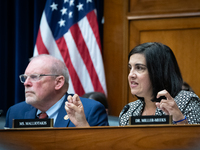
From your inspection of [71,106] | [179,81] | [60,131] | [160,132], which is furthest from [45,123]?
[179,81]

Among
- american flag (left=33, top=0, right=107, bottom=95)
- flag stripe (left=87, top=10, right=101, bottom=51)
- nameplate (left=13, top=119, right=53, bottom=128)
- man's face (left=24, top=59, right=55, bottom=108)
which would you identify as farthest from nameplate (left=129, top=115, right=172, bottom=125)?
flag stripe (left=87, top=10, right=101, bottom=51)

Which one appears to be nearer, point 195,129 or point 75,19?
point 195,129

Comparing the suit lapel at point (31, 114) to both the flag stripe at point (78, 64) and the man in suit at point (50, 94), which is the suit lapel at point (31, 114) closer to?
the man in suit at point (50, 94)

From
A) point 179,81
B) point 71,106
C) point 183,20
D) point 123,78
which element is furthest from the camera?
point 123,78

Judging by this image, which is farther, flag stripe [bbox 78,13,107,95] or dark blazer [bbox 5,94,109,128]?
flag stripe [bbox 78,13,107,95]

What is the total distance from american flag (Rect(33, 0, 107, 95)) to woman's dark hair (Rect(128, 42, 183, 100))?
1.84 metres

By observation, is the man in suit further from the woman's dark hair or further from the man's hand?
the woman's dark hair

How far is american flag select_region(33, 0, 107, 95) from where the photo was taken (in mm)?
3494

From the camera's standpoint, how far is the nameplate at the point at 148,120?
110 centimetres

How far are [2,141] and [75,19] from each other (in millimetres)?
2706

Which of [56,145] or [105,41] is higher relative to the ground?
[105,41]

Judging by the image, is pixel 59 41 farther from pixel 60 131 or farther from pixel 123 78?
pixel 60 131

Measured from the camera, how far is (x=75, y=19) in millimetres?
3566

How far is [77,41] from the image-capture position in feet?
11.7
